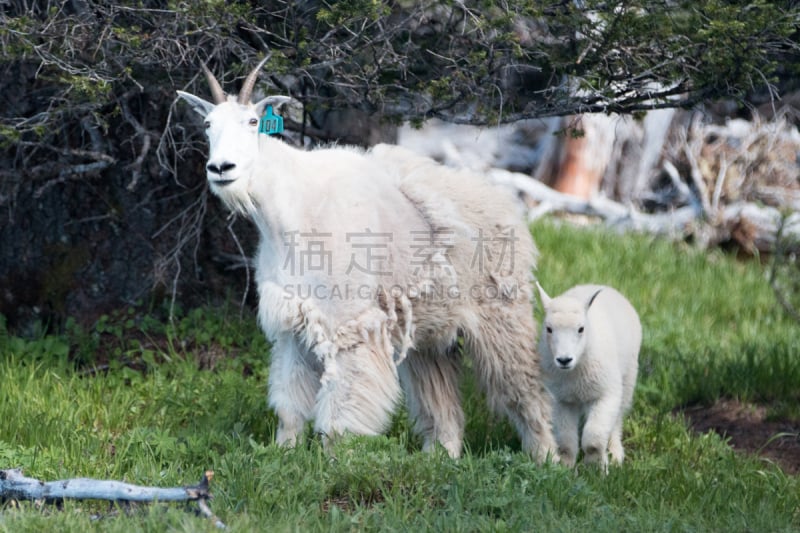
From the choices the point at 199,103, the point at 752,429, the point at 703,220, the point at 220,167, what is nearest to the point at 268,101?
the point at 199,103

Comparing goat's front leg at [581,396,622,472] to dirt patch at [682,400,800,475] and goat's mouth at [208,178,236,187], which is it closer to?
dirt patch at [682,400,800,475]

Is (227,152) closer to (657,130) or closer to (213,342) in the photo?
(213,342)

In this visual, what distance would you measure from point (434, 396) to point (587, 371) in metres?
0.96

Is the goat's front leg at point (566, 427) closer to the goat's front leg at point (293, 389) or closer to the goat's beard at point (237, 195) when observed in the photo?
the goat's front leg at point (293, 389)

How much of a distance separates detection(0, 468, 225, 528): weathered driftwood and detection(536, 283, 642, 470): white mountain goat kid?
7.73 ft

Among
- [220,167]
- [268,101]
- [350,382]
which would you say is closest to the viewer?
[220,167]

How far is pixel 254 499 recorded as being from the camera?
15.5ft

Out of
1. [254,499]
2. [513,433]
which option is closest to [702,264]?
[513,433]
